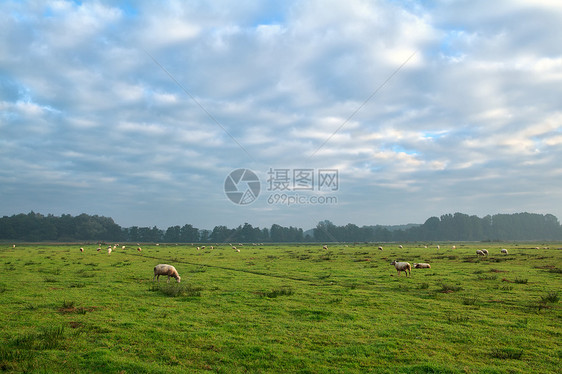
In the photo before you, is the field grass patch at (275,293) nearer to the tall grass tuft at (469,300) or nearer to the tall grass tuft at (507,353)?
the tall grass tuft at (469,300)

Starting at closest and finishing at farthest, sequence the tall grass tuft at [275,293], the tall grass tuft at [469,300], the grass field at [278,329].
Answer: the grass field at [278,329]
the tall grass tuft at [469,300]
the tall grass tuft at [275,293]

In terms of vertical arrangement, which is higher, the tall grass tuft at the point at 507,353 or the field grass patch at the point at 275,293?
the tall grass tuft at the point at 507,353

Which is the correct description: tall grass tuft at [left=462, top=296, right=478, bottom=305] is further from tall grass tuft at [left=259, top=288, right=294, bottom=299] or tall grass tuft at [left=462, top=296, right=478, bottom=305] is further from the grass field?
tall grass tuft at [left=259, top=288, right=294, bottom=299]

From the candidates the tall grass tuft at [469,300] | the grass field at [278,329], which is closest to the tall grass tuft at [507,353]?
the grass field at [278,329]

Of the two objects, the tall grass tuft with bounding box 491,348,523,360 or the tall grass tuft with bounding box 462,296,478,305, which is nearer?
the tall grass tuft with bounding box 491,348,523,360

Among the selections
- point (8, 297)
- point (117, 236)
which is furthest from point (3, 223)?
point (8, 297)

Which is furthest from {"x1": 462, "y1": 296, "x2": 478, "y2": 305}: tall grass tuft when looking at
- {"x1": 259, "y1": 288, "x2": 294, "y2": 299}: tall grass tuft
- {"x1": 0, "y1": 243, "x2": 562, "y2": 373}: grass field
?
{"x1": 259, "y1": 288, "x2": 294, "y2": 299}: tall grass tuft

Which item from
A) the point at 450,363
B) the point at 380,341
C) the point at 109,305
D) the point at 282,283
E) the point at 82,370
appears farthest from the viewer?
the point at 282,283

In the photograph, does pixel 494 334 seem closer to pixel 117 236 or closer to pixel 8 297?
pixel 8 297

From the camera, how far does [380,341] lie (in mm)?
10648

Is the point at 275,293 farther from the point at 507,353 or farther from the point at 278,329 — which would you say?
the point at 507,353

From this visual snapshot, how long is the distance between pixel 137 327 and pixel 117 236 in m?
188

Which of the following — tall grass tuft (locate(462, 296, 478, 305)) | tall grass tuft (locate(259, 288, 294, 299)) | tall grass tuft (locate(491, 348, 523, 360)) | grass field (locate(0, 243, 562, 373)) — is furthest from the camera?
tall grass tuft (locate(259, 288, 294, 299))

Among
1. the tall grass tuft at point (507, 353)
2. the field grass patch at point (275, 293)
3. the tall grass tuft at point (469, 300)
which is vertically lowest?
the field grass patch at point (275, 293)
